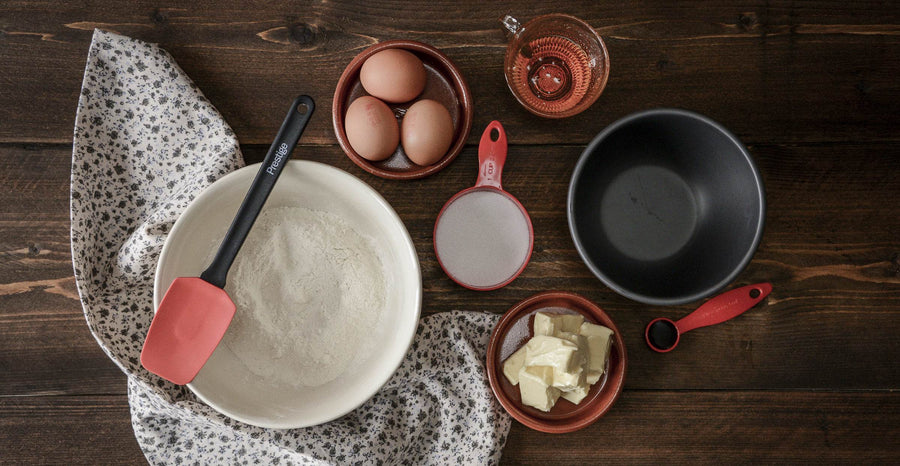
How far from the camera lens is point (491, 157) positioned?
3.47 ft

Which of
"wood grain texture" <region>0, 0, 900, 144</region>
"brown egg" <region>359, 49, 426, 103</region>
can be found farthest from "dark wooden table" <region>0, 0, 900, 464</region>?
"brown egg" <region>359, 49, 426, 103</region>

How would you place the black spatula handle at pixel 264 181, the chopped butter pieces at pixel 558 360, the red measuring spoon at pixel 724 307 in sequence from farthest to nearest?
the red measuring spoon at pixel 724 307 < the chopped butter pieces at pixel 558 360 < the black spatula handle at pixel 264 181

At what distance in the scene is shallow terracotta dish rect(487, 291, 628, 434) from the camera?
1.03 m

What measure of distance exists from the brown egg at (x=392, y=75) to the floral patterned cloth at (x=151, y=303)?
0.29 meters

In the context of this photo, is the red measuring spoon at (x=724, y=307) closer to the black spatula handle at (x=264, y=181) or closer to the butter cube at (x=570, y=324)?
the butter cube at (x=570, y=324)

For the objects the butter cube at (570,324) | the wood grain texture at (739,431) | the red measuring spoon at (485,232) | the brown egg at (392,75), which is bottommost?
the wood grain texture at (739,431)

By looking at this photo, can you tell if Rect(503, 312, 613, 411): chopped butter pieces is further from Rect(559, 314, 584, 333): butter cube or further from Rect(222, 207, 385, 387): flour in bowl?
Rect(222, 207, 385, 387): flour in bowl

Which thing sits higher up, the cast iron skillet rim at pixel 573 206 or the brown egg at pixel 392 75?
the brown egg at pixel 392 75

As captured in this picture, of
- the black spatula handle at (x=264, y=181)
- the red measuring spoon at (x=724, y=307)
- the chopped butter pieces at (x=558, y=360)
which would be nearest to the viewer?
the black spatula handle at (x=264, y=181)

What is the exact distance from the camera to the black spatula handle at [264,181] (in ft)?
2.82

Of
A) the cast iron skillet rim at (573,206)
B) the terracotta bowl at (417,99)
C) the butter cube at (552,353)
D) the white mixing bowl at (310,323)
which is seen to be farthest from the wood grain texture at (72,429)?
the cast iron skillet rim at (573,206)

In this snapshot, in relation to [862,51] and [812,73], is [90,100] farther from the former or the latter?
[862,51]

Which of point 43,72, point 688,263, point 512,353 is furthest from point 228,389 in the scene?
point 688,263

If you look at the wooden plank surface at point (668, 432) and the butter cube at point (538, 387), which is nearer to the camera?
the butter cube at point (538, 387)
